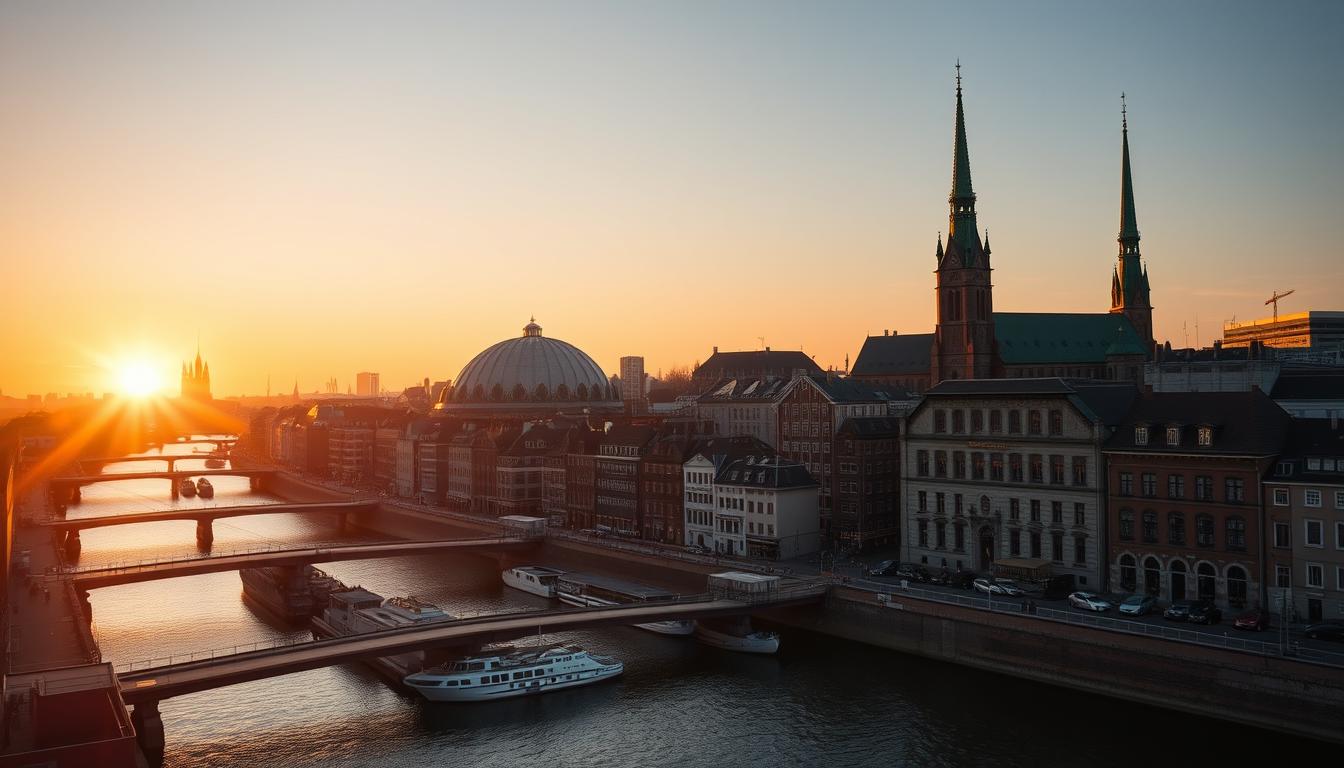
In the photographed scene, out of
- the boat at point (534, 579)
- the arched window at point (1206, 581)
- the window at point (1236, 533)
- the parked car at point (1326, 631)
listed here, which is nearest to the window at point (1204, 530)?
the window at point (1236, 533)

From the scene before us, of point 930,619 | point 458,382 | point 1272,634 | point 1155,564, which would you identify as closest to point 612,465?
point 930,619

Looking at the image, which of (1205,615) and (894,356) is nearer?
(1205,615)

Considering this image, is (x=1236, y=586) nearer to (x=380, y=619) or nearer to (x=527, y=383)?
(x=380, y=619)

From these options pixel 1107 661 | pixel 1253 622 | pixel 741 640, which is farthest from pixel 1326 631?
pixel 741 640

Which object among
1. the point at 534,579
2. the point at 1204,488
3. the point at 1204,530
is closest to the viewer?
the point at 1204,530

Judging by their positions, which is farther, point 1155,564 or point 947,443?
point 947,443

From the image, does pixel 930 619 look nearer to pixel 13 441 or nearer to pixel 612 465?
pixel 612 465

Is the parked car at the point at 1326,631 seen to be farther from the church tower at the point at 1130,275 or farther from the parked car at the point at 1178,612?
the church tower at the point at 1130,275

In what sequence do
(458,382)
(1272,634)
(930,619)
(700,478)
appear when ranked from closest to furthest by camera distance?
(1272,634), (930,619), (700,478), (458,382)
